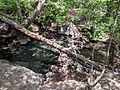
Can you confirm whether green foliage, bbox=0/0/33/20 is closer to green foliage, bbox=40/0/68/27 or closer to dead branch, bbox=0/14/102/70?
green foliage, bbox=40/0/68/27

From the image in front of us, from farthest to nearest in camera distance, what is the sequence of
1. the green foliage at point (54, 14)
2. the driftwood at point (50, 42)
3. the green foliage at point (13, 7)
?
the green foliage at point (54, 14)
the green foliage at point (13, 7)
the driftwood at point (50, 42)

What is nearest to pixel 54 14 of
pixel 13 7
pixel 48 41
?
pixel 13 7

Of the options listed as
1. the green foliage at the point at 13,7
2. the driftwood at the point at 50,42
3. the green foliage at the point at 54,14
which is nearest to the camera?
the driftwood at the point at 50,42

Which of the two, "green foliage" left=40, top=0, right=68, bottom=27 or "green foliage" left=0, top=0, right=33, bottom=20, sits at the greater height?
"green foliage" left=0, top=0, right=33, bottom=20

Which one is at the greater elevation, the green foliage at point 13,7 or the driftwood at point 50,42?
the green foliage at point 13,7

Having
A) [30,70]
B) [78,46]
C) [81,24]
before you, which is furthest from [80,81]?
[81,24]

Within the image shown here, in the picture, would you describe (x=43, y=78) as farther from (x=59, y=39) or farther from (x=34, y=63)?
(x=59, y=39)

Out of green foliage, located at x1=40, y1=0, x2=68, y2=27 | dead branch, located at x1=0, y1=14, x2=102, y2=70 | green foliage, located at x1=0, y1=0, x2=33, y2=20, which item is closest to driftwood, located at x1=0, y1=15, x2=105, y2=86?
dead branch, located at x1=0, y1=14, x2=102, y2=70

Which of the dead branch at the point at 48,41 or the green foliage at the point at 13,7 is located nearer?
the dead branch at the point at 48,41

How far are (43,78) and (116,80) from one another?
2214 millimetres

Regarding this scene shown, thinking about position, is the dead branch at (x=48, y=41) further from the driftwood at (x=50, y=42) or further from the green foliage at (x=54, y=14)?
the green foliage at (x=54, y=14)

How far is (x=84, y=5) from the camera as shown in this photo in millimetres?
9727

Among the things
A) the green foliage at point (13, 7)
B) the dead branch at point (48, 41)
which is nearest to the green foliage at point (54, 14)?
the green foliage at point (13, 7)

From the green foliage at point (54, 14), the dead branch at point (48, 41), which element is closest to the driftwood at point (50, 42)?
the dead branch at point (48, 41)
